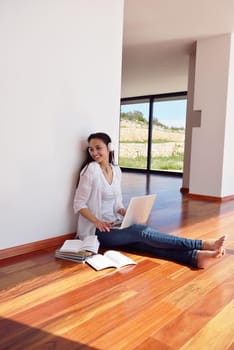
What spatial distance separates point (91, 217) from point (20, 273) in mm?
580

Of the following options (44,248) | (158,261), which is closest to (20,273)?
(44,248)

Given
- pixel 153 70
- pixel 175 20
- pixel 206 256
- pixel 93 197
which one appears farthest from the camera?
pixel 153 70

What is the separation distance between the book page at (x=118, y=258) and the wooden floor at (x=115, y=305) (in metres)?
0.06

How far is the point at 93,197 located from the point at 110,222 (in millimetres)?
220

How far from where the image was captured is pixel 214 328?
3.96 ft

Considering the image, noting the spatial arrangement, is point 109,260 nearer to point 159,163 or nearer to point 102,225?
point 102,225

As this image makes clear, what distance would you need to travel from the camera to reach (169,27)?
404cm

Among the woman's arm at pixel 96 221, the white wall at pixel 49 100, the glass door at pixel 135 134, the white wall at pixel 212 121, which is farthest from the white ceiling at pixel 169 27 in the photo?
the glass door at pixel 135 134

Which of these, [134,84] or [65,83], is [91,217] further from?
[134,84]

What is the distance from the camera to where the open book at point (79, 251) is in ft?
6.15

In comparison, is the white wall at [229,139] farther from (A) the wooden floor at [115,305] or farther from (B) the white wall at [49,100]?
(A) the wooden floor at [115,305]

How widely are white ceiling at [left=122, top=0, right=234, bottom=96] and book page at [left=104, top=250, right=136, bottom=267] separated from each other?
9.25 ft

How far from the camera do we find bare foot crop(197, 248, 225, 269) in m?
1.75

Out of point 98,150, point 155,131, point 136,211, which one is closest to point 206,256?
point 136,211
